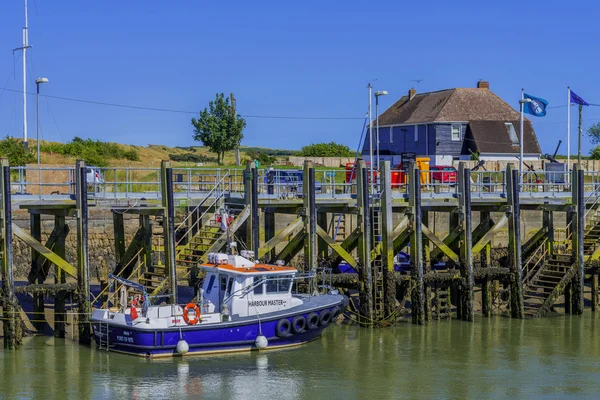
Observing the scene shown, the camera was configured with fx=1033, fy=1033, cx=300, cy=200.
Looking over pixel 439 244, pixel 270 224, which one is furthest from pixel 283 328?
pixel 439 244

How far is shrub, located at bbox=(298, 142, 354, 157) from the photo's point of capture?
76.0 metres

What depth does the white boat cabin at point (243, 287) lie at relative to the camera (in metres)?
29.5

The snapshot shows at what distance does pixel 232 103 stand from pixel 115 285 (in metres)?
37.3

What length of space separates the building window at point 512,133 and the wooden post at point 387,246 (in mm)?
28736

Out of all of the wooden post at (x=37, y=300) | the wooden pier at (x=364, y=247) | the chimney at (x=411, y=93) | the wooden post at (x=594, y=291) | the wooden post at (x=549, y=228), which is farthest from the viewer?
the chimney at (x=411, y=93)

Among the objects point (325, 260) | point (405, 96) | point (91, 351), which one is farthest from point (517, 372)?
point (405, 96)

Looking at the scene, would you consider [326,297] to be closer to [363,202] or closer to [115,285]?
[363,202]

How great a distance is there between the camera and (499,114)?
61.3 metres

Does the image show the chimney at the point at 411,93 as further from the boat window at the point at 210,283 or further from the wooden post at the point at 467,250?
the boat window at the point at 210,283

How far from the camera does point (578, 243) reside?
35656 millimetres

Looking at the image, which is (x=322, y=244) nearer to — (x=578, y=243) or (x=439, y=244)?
(x=439, y=244)

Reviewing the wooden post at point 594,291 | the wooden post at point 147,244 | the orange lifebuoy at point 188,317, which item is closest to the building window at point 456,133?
the wooden post at point 594,291

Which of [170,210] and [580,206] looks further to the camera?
[580,206]

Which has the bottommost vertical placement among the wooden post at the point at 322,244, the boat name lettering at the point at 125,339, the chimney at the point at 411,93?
the boat name lettering at the point at 125,339
